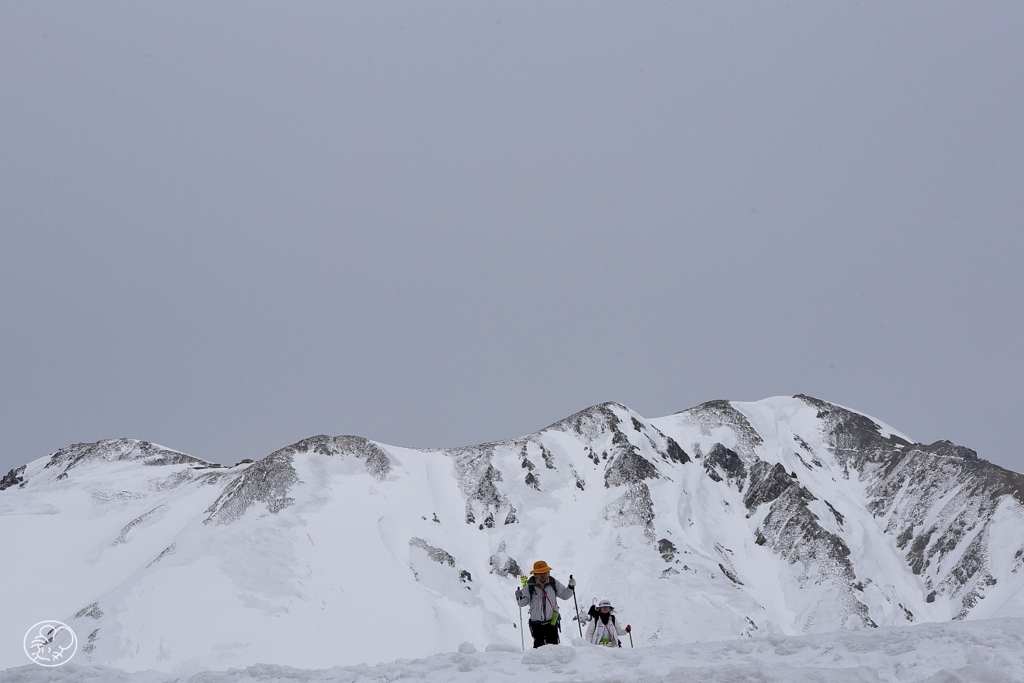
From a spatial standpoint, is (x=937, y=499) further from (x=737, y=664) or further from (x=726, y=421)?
(x=737, y=664)

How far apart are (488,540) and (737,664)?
67429 millimetres

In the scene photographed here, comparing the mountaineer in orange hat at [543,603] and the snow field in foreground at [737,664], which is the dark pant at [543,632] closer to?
the mountaineer in orange hat at [543,603]

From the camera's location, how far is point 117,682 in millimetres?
11258

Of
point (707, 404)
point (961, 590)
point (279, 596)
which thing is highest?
point (707, 404)

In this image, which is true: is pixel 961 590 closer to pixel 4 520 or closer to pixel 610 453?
pixel 610 453

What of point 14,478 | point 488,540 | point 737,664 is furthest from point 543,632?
point 14,478

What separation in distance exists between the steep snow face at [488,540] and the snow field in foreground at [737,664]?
40694 mm

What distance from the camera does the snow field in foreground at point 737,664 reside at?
8633 millimetres

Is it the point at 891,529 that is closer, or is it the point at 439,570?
the point at 439,570

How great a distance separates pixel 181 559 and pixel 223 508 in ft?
24.2

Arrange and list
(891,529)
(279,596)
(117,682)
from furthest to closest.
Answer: (891,529) → (279,596) → (117,682)

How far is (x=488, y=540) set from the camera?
74.7 meters

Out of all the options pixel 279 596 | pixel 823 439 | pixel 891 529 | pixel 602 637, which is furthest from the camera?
pixel 823 439

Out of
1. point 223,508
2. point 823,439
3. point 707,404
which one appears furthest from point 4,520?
point 823,439
